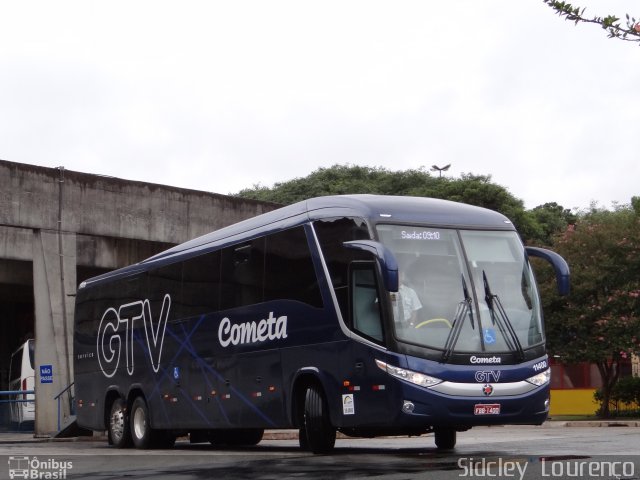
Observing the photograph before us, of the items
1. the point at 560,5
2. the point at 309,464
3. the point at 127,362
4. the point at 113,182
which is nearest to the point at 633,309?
the point at 113,182

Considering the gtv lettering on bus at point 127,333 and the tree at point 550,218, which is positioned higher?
the tree at point 550,218

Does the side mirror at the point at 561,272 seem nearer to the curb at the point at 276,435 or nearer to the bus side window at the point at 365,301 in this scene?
the bus side window at the point at 365,301

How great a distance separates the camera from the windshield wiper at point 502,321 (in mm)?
14594

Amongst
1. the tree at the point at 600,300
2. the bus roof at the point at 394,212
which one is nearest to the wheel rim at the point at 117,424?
the bus roof at the point at 394,212

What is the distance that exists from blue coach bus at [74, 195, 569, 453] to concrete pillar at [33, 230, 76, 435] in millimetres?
12875

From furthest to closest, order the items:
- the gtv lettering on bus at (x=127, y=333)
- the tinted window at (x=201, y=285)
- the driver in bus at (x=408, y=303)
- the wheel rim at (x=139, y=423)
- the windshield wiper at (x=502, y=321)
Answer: the wheel rim at (x=139, y=423), the gtv lettering on bus at (x=127, y=333), the tinted window at (x=201, y=285), the windshield wiper at (x=502, y=321), the driver in bus at (x=408, y=303)

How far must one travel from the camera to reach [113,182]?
3262cm

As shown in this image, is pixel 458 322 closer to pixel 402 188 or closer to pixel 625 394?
pixel 625 394

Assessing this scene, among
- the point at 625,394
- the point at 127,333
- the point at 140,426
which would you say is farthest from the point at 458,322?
→ the point at 625,394

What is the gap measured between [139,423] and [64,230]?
11.3 metres

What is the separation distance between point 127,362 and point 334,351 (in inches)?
316

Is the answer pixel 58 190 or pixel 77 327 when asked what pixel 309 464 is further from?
pixel 58 190

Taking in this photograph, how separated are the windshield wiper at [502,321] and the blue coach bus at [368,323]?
19 millimetres

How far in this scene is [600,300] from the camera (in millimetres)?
35844
